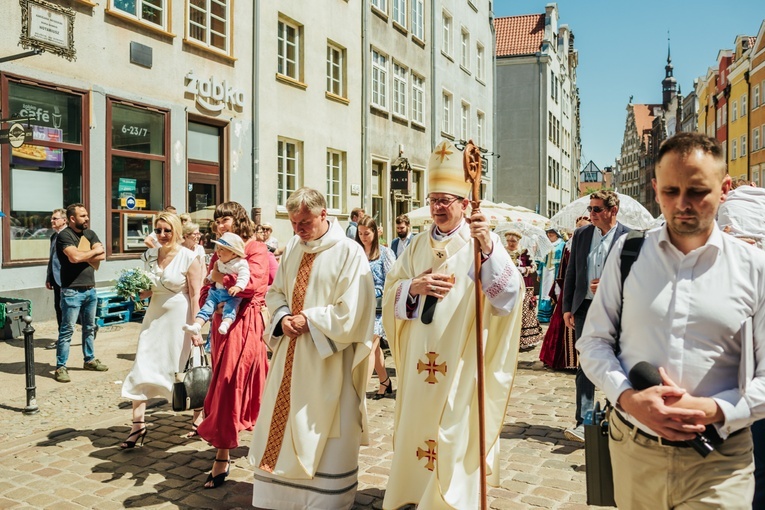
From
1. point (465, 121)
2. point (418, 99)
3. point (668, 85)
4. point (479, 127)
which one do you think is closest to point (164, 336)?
point (418, 99)

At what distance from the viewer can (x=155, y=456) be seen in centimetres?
568

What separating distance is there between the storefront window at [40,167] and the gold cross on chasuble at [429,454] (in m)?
9.36

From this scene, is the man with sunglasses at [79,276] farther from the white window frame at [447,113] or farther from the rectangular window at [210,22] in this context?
the white window frame at [447,113]

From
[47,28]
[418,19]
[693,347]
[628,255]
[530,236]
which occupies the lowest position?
[693,347]

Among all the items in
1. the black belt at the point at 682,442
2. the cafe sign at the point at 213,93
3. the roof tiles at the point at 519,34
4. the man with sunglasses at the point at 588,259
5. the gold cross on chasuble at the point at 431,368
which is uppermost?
the roof tiles at the point at 519,34

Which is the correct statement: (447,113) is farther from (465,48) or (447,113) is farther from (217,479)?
(217,479)

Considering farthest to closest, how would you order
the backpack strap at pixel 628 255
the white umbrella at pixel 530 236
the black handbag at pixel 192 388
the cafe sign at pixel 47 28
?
the white umbrella at pixel 530 236, the cafe sign at pixel 47 28, the black handbag at pixel 192 388, the backpack strap at pixel 628 255

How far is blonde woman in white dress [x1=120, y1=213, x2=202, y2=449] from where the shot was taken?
19.6ft

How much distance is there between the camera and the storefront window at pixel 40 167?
37.2ft

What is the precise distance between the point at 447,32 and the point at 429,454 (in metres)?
26.7

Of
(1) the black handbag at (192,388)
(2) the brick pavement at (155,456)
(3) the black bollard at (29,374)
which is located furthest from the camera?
(3) the black bollard at (29,374)

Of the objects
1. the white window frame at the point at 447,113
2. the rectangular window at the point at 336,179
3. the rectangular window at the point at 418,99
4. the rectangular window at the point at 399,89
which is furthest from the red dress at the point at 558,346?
the white window frame at the point at 447,113

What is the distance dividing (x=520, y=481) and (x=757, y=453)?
192 cm

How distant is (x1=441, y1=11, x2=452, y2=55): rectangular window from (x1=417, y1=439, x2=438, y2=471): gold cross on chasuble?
25635mm
